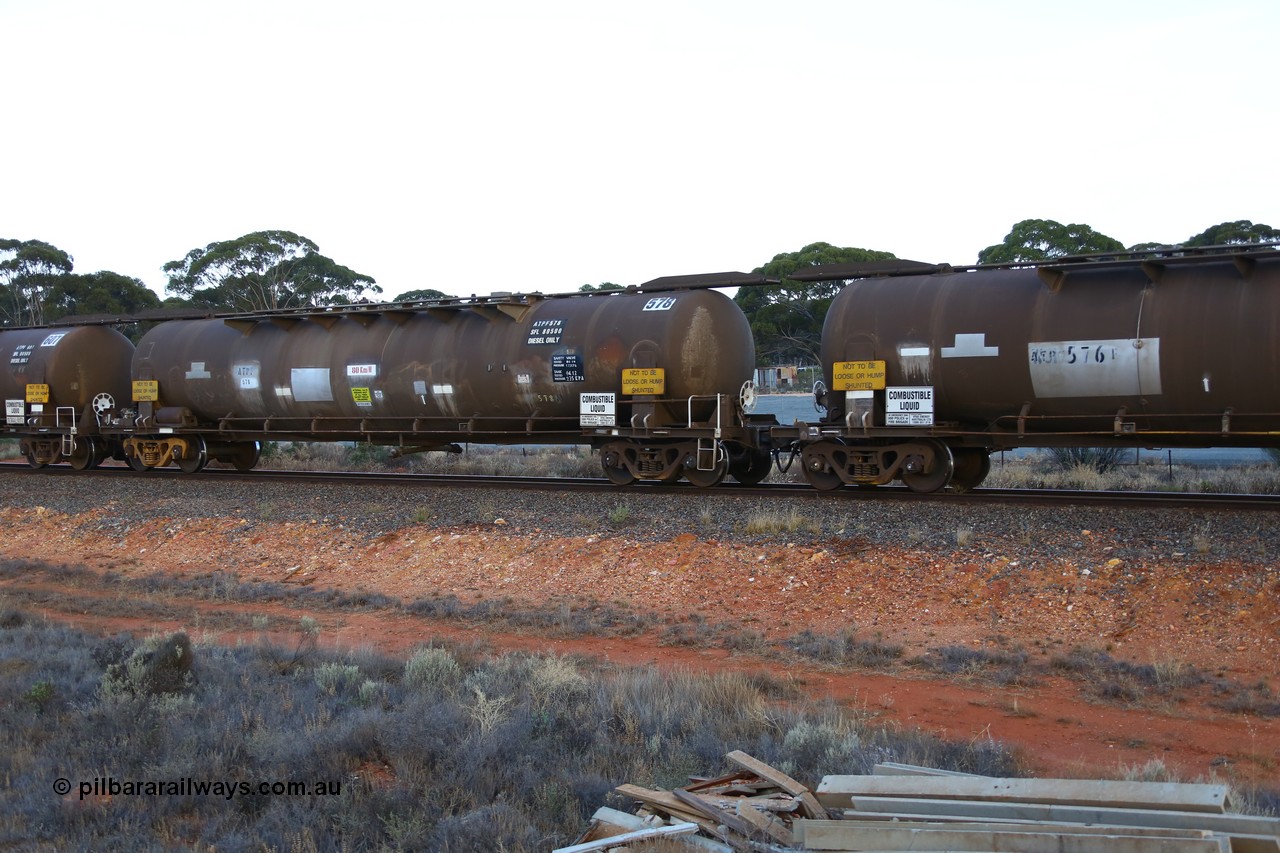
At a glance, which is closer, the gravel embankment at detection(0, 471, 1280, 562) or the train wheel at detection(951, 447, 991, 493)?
the gravel embankment at detection(0, 471, 1280, 562)

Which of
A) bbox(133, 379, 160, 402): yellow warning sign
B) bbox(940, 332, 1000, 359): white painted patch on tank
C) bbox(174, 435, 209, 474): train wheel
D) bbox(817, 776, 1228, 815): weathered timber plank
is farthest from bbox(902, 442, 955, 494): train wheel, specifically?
bbox(133, 379, 160, 402): yellow warning sign

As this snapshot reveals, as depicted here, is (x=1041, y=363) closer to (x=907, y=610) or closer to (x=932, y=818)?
(x=907, y=610)

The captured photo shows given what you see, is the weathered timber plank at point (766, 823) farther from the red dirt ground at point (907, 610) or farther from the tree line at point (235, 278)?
the tree line at point (235, 278)

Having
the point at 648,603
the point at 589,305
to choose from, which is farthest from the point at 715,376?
the point at 648,603

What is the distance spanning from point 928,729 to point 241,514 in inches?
559

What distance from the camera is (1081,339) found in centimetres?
1338

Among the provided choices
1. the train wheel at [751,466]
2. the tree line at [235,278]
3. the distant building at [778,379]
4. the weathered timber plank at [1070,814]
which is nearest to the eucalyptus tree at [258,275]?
the tree line at [235,278]

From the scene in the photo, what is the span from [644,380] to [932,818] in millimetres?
11977

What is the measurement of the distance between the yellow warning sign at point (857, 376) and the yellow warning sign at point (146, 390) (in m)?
16.1

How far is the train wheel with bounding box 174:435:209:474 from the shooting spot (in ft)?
75.9

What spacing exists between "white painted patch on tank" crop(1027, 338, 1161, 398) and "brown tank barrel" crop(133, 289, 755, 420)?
5.37m

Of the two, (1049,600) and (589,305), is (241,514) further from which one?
(1049,600)

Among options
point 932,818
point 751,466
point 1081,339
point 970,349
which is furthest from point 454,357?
point 932,818

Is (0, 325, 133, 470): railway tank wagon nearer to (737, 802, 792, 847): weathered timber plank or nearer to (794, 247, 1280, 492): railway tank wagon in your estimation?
(794, 247, 1280, 492): railway tank wagon
